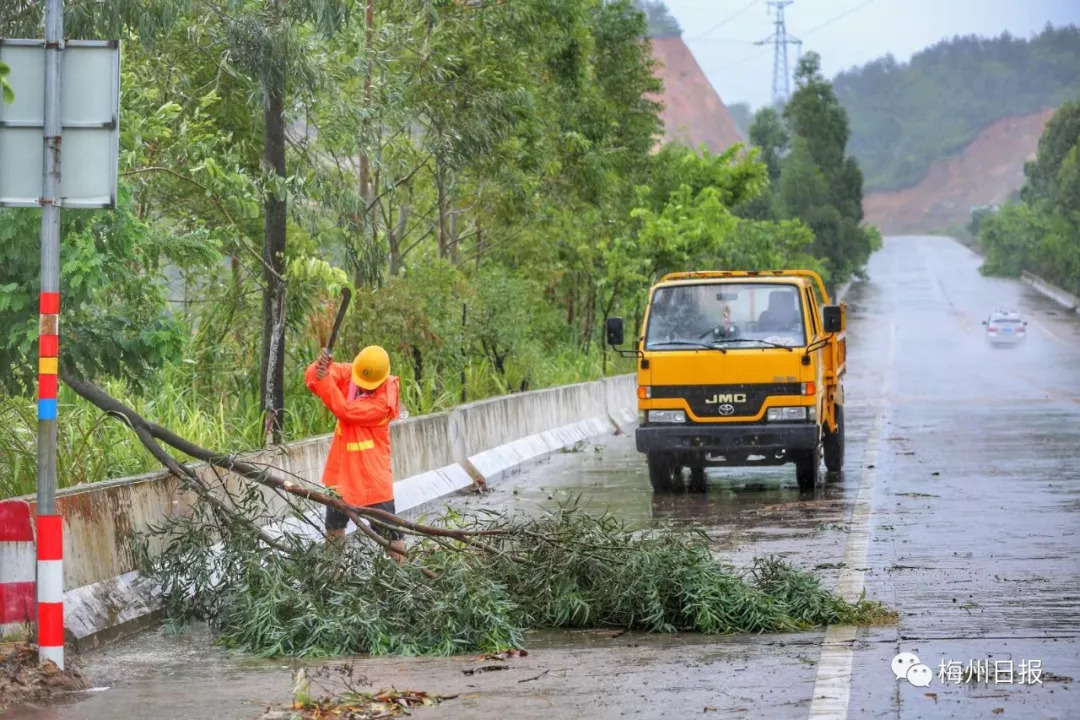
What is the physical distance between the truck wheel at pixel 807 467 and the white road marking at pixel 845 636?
531mm

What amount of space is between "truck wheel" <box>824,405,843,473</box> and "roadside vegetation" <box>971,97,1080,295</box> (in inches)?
3646

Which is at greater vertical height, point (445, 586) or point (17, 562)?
point (17, 562)

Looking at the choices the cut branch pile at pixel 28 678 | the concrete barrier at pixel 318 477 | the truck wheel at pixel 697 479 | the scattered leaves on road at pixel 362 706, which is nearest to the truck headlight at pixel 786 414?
the truck wheel at pixel 697 479

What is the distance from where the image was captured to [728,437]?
58.0 feet

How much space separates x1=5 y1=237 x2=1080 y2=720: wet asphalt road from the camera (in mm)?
7625

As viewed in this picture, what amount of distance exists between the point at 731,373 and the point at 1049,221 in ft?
403

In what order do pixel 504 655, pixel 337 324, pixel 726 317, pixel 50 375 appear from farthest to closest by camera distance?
pixel 726 317, pixel 337 324, pixel 504 655, pixel 50 375

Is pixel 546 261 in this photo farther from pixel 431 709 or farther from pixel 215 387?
pixel 431 709

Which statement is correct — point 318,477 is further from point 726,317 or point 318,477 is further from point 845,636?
point 845,636

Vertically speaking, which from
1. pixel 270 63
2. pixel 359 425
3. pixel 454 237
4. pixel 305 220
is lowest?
pixel 359 425

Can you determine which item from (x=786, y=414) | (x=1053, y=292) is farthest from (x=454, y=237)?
(x=1053, y=292)

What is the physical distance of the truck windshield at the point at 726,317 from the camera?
59.0 ft

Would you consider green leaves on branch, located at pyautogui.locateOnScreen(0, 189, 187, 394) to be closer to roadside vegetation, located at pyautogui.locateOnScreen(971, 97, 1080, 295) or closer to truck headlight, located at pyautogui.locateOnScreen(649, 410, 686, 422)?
truck headlight, located at pyautogui.locateOnScreen(649, 410, 686, 422)

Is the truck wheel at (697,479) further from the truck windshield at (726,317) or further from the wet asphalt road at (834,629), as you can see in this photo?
the truck windshield at (726,317)
